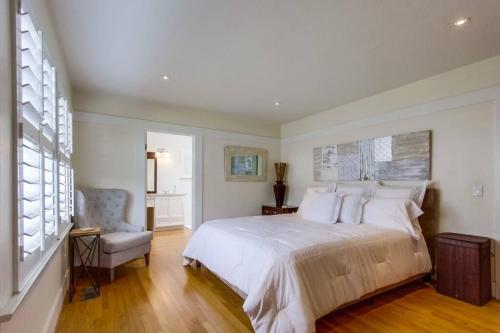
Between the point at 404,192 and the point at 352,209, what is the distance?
65 centimetres

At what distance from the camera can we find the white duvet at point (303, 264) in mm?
1854

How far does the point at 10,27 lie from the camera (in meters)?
1.09

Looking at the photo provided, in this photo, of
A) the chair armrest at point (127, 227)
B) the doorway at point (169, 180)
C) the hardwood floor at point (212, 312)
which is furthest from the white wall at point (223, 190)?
the hardwood floor at point (212, 312)

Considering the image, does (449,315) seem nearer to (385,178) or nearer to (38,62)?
(385,178)

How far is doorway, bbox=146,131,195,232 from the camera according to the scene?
19.9ft

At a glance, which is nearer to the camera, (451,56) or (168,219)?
(451,56)

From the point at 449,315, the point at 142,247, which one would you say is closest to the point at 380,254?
the point at 449,315

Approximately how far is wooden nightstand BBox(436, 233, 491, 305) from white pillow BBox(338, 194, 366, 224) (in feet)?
2.72

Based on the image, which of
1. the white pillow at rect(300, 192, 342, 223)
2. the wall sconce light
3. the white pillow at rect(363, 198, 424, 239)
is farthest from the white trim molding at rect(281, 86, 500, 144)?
the wall sconce light

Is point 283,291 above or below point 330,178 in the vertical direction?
below

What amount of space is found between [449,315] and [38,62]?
12.1ft

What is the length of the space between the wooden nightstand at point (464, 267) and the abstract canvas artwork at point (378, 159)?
839mm

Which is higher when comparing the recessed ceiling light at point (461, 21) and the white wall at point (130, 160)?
the recessed ceiling light at point (461, 21)

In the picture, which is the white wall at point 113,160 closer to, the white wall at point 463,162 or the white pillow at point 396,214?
the white pillow at point 396,214
